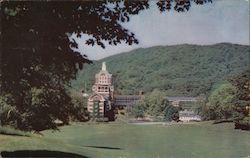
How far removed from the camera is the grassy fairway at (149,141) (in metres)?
8.04

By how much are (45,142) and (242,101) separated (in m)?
3.85

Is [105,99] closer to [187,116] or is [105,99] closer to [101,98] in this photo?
[101,98]

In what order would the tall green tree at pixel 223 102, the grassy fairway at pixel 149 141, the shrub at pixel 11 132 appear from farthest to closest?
the tall green tree at pixel 223 102 → the grassy fairway at pixel 149 141 → the shrub at pixel 11 132

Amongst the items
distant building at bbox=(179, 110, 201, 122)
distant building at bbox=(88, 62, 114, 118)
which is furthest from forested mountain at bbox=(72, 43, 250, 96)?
distant building at bbox=(179, 110, 201, 122)

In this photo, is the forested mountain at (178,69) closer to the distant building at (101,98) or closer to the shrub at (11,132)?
the distant building at (101,98)

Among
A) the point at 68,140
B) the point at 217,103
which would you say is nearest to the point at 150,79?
the point at 217,103

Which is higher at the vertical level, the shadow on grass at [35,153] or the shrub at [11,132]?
the shrub at [11,132]

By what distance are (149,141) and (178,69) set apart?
1.50 metres

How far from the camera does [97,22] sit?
729cm

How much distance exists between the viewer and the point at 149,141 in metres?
8.37

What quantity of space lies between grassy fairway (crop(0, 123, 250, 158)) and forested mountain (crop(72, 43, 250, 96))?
2.38 ft

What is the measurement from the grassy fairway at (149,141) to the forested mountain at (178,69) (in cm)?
72

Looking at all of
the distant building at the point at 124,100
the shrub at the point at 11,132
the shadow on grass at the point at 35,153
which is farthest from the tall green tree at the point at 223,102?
the shrub at the point at 11,132

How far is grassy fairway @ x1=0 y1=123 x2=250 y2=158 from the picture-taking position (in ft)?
26.4
